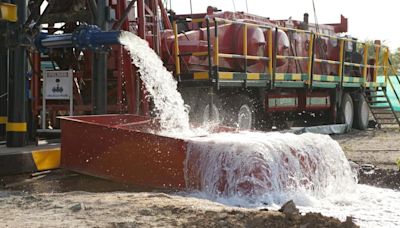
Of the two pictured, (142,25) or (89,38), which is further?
(142,25)

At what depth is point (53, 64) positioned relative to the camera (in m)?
11.4

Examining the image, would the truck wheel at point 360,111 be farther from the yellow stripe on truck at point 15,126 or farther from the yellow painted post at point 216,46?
the yellow stripe on truck at point 15,126

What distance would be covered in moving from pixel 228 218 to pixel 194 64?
737cm

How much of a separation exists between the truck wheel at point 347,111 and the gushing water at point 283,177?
10.5 meters

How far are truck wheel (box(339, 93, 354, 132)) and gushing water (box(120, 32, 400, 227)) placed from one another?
10.5 meters

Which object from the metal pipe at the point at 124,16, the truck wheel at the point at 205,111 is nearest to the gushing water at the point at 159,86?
the metal pipe at the point at 124,16

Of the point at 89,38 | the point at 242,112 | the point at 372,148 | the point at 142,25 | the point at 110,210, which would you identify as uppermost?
the point at 142,25

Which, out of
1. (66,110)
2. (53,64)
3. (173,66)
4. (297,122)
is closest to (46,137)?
(66,110)

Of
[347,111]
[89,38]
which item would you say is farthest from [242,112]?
[347,111]

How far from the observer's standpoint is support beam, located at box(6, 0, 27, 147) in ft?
26.8

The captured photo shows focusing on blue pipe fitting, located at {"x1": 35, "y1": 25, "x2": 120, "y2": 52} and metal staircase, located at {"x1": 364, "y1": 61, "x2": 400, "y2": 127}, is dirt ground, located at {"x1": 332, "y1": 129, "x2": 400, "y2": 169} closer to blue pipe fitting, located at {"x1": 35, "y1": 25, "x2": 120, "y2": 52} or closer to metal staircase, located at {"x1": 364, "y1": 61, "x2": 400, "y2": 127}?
metal staircase, located at {"x1": 364, "y1": 61, "x2": 400, "y2": 127}

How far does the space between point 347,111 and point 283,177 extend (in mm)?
12376

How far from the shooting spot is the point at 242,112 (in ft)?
44.8

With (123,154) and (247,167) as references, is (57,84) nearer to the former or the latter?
(123,154)
